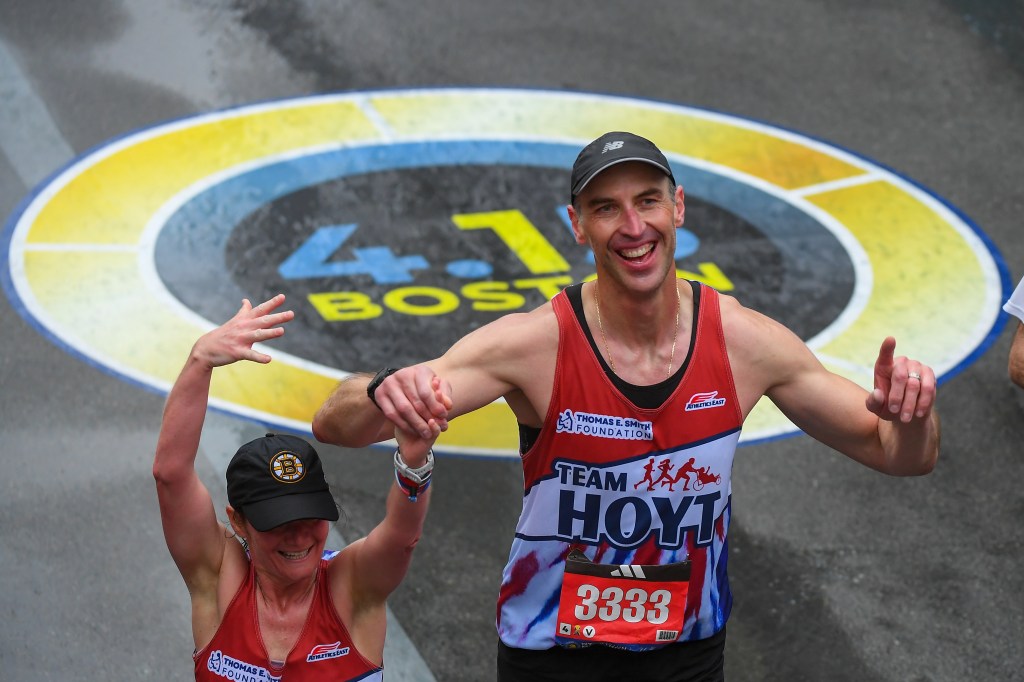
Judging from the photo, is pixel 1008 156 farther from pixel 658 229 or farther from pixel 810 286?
pixel 658 229

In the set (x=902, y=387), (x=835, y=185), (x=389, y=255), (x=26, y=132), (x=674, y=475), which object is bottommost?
(x=26, y=132)

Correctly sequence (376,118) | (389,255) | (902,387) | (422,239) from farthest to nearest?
(376,118) → (422,239) → (389,255) → (902,387)

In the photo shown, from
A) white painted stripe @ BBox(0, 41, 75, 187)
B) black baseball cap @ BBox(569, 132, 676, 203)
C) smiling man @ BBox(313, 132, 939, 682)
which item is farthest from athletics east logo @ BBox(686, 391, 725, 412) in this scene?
white painted stripe @ BBox(0, 41, 75, 187)

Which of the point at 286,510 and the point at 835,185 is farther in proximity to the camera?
the point at 835,185

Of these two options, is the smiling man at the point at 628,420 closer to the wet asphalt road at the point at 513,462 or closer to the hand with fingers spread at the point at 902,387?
the hand with fingers spread at the point at 902,387

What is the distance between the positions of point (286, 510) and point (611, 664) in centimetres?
111

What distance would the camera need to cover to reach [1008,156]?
1012cm

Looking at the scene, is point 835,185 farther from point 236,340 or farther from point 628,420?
point 236,340

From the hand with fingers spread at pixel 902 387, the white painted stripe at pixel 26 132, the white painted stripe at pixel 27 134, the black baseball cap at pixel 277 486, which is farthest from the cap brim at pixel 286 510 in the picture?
the white painted stripe at pixel 27 134

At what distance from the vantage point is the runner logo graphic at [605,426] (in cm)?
423

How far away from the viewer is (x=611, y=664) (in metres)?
4.47

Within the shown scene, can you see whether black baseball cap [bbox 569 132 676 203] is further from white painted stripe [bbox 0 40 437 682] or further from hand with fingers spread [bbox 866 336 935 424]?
white painted stripe [bbox 0 40 437 682]

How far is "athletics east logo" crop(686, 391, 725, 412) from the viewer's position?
428 centimetres

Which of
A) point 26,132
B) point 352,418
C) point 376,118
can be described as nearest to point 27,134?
point 26,132
